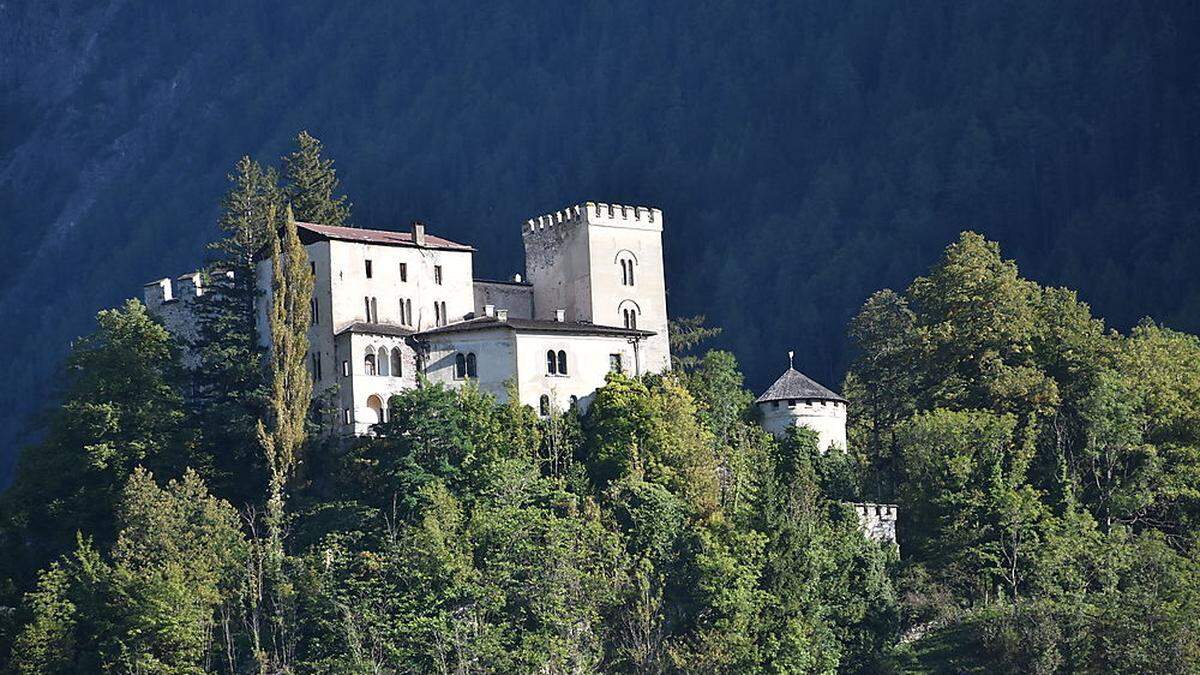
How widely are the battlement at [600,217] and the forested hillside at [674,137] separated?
42.9 metres

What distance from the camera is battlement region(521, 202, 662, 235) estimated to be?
73.6 m

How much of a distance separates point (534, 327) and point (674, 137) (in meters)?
74.5

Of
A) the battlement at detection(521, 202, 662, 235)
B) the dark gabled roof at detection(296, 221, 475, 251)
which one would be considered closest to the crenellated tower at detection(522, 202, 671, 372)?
the battlement at detection(521, 202, 662, 235)

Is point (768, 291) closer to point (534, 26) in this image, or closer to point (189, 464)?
point (534, 26)

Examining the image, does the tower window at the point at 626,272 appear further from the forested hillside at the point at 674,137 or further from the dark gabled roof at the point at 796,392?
the forested hillside at the point at 674,137

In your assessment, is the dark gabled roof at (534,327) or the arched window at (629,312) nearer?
the dark gabled roof at (534,327)

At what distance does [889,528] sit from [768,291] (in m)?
63.8

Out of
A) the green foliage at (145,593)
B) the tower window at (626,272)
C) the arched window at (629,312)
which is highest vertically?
the tower window at (626,272)

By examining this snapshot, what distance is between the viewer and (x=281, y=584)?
58188 mm

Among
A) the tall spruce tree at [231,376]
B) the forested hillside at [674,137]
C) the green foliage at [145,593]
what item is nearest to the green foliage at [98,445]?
the tall spruce tree at [231,376]

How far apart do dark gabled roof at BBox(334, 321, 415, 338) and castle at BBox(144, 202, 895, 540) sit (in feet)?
0.22

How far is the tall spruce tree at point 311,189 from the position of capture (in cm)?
7894

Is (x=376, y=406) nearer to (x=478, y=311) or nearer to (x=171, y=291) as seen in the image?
(x=478, y=311)

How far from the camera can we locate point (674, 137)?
5517 inches
